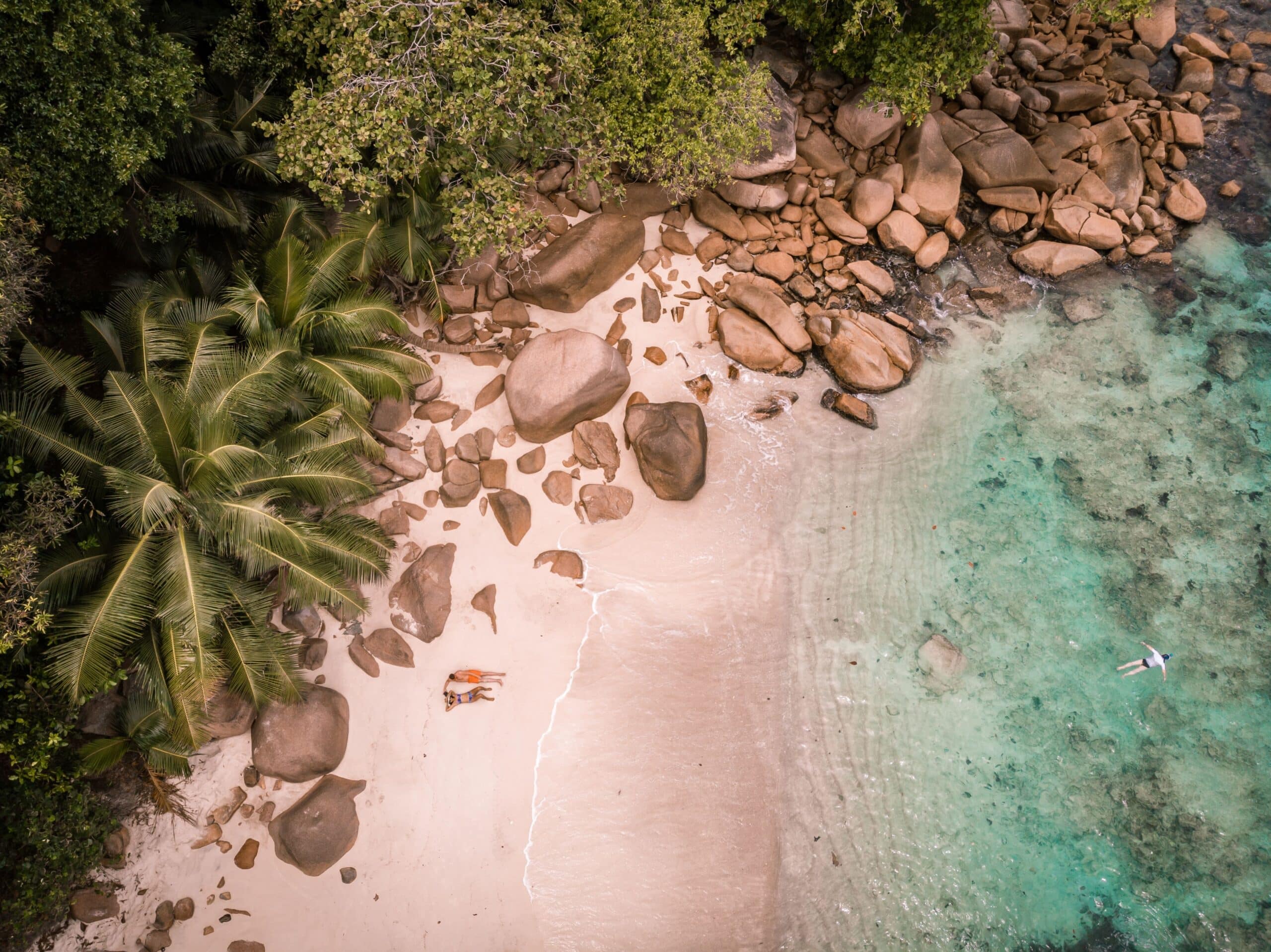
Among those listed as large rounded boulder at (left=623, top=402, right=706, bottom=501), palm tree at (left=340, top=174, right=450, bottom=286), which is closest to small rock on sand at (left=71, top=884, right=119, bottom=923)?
palm tree at (left=340, top=174, right=450, bottom=286)

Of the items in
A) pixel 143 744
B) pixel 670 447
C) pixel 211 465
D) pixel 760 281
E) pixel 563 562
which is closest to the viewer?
pixel 211 465

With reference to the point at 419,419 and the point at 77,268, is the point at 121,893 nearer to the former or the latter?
the point at 419,419

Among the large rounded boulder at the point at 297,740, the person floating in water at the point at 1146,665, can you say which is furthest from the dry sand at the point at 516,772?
the person floating in water at the point at 1146,665

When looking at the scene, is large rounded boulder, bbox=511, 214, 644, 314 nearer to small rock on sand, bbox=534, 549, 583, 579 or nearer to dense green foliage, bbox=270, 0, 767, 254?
dense green foliage, bbox=270, 0, 767, 254

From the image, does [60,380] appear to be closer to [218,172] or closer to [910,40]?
[218,172]

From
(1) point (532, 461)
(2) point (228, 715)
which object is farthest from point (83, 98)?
(2) point (228, 715)

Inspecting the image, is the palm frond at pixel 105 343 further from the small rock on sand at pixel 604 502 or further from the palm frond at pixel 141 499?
the small rock on sand at pixel 604 502
